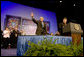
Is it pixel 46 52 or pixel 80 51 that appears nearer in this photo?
pixel 46 52

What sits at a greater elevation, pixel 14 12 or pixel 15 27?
pixel 14 12

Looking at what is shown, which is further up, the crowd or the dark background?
the dark background

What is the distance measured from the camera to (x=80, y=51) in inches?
49.5

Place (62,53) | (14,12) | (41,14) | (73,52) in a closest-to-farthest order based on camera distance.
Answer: (62,53)
(73,52)
(14,12)
(41,14)

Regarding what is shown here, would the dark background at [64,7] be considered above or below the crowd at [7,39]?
above

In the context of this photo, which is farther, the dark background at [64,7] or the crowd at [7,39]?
the dark background at [64,7]

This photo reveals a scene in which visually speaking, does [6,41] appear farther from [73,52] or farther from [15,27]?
[73,52]

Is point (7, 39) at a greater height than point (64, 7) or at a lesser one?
lesser

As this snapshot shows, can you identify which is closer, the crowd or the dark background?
the crowd

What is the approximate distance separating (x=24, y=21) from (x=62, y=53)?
6.95 metres

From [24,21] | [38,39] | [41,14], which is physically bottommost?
[38,39]

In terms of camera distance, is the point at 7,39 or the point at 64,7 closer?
the point at 7,39

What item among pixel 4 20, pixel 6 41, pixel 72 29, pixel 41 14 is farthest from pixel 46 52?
pixel 41 14

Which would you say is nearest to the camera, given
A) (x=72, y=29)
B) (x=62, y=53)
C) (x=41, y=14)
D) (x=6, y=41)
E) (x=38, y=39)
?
(x=62, y=53)
